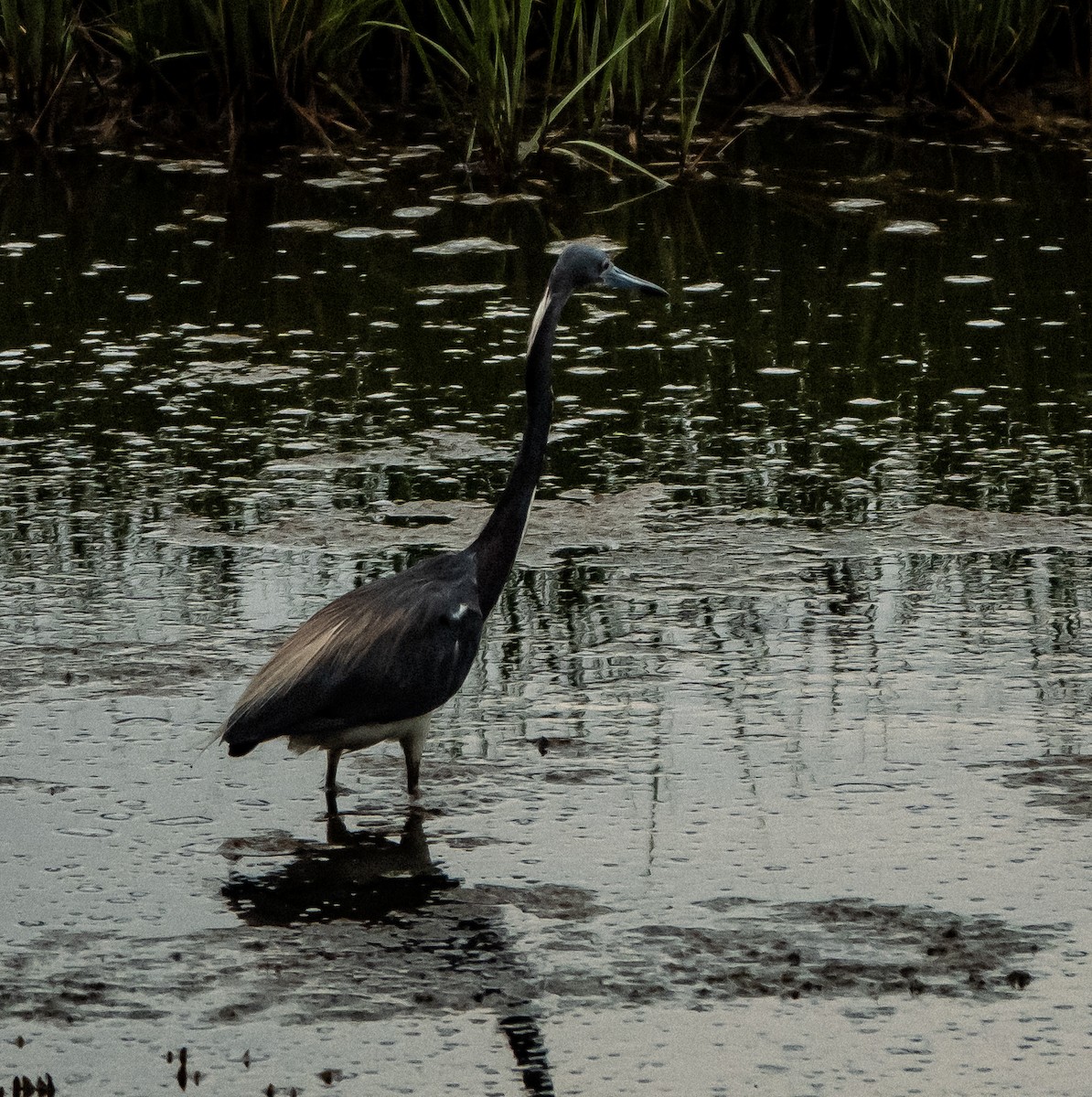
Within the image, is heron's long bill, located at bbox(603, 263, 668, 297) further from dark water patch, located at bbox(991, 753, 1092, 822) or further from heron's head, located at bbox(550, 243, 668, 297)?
dark water patch, located at bbox(991, 753, 1092, 822)

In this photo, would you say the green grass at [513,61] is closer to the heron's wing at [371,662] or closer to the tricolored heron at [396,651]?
the tricolored heron at [396,651]

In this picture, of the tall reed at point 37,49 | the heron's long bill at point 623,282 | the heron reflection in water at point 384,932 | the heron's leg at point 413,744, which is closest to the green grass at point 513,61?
the tall reed at point 37,49

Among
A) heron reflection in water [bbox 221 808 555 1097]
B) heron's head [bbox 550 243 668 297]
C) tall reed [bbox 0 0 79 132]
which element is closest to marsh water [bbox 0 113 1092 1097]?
heron reflection in water [bbox 221 808 555 1097]

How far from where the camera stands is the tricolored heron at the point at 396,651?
4.50 metres

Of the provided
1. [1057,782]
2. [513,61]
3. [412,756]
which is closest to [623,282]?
[412,756]

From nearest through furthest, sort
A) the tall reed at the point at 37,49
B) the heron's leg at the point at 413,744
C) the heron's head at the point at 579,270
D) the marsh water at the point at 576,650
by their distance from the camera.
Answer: the marsh water at the point at 576,650, the heron's leg at the point at 413,744, the heron's head at the point at 579,270, the tall reed at the point at 37,49

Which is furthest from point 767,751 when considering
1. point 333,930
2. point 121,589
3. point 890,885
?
point 121,589

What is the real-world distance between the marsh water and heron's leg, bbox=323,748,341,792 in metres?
0.07

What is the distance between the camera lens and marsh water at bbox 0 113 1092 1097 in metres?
3.71

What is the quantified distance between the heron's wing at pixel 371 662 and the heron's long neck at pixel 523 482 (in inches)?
3.5

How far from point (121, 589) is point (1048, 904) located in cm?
289

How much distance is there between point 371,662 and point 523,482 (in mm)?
674

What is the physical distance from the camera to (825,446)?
22.8 ft

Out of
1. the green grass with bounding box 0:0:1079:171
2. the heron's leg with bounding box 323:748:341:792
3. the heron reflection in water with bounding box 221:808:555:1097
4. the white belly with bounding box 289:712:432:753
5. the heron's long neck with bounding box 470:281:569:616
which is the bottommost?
the heron reflection in water with bounding box 221:808:555:1097
